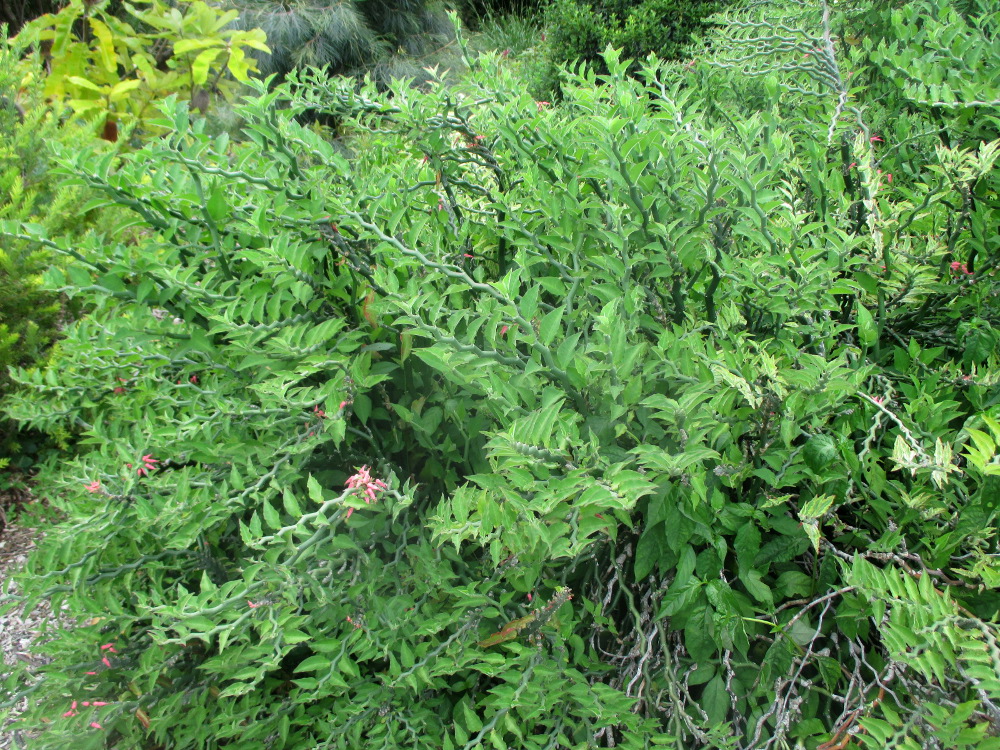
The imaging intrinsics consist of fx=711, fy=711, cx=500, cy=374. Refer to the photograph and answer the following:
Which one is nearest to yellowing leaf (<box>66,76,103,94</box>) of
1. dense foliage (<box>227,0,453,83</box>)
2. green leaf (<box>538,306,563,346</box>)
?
dense foliage (<box>227,0,453,83</box>)

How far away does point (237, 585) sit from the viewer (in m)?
1.23

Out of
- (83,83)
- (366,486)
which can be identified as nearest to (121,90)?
(83,83)

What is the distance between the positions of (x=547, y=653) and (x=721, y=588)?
14.0 inches

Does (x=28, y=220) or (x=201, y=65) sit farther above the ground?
(x=201, y=65)

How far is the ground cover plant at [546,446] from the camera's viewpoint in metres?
1.15

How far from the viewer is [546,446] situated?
1.03 metres

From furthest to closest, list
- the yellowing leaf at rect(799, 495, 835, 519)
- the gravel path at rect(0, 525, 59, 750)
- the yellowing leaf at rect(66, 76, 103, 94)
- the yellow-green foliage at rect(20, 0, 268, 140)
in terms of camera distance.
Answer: the yellow-green foliage at rect(20, 0, 268, 140) → the yellowing leaf at rect(66, 76, 103, 94) → the gravel path at rect(0, 525, 59, 750) → the yellowing leaf at rect(799, 495, 835, 519)

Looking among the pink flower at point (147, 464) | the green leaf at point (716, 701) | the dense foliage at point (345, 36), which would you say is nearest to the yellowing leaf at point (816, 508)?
the green leaf at point (716, 701)

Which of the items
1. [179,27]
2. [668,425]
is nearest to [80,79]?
[179,27]

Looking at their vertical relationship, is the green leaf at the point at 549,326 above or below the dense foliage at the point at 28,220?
below

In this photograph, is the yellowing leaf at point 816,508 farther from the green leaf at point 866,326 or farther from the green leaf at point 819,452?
the green leaf at point 866,326

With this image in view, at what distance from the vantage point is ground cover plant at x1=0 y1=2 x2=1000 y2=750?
1.15m

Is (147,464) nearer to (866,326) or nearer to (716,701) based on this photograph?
(716,701)

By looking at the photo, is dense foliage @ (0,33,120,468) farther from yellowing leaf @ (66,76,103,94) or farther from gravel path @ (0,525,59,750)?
yellowing leaf @ (66,76,103,94)
